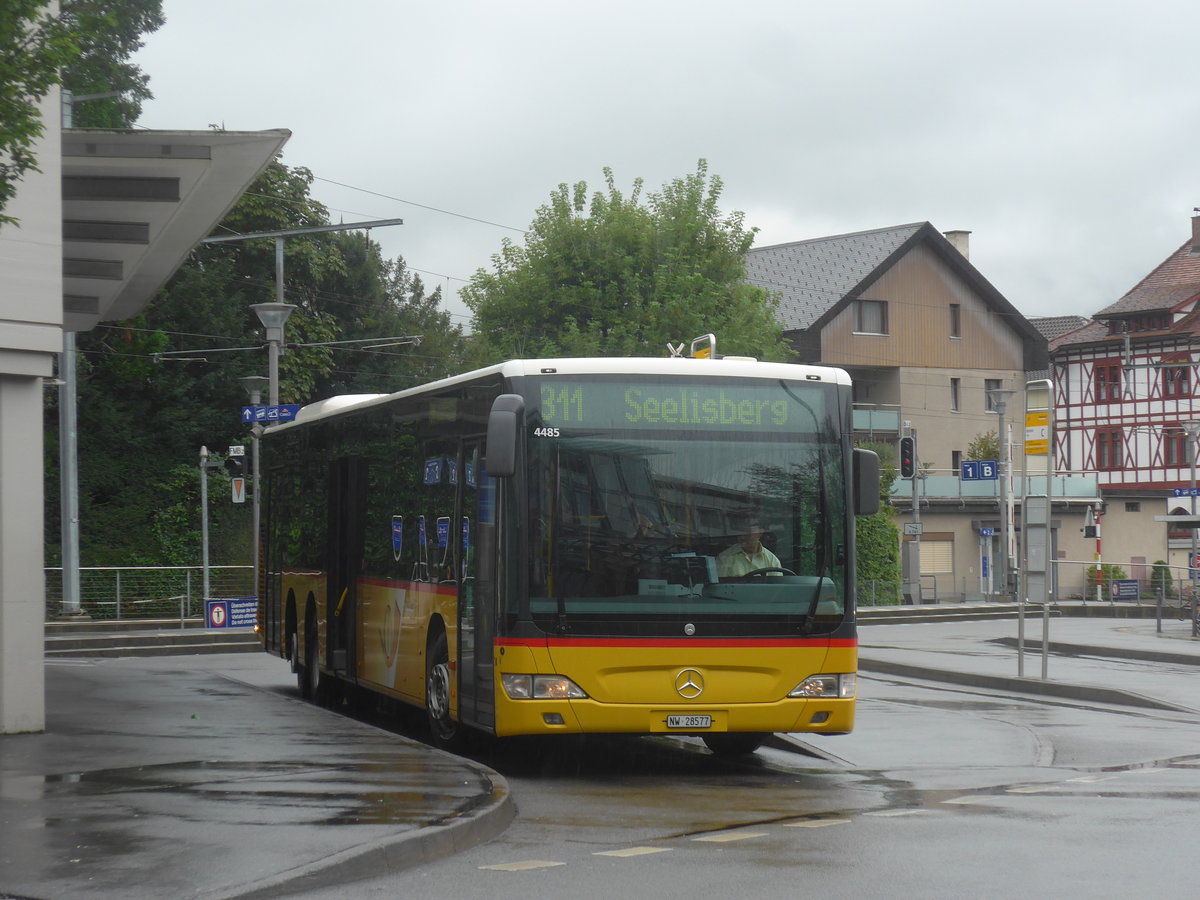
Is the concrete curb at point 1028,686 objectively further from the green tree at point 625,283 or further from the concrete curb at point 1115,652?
the green tree at point 625,283

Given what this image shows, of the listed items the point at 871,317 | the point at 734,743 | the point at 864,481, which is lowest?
the point at 734,743

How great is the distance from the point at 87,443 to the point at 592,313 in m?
15.2

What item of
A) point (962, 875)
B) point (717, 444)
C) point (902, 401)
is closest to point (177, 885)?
point (962, 875)

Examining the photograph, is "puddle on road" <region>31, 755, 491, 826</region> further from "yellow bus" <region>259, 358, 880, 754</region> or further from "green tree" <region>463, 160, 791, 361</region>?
"green tree" <region>463, 160, 791, 361</region>

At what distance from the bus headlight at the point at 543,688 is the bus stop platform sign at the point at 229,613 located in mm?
20065

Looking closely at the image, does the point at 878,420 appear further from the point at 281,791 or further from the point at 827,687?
the point at 281,791

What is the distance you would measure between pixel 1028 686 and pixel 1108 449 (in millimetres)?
60028

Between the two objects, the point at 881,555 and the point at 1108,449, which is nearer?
the point at 881,555

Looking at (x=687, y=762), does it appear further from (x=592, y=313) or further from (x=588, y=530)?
(x=592, y=313)

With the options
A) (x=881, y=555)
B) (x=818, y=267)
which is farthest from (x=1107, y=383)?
(x=881, y=555)

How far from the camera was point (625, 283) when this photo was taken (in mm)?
50156

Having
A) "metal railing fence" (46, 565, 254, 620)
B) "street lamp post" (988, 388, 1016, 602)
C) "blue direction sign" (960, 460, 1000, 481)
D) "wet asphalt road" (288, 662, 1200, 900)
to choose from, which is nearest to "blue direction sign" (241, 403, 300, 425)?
"metal railing fence" (46, 565, 254, 620)

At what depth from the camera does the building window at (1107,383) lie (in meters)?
78.6

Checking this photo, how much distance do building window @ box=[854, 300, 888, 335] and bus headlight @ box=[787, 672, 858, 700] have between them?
58.1 meters
